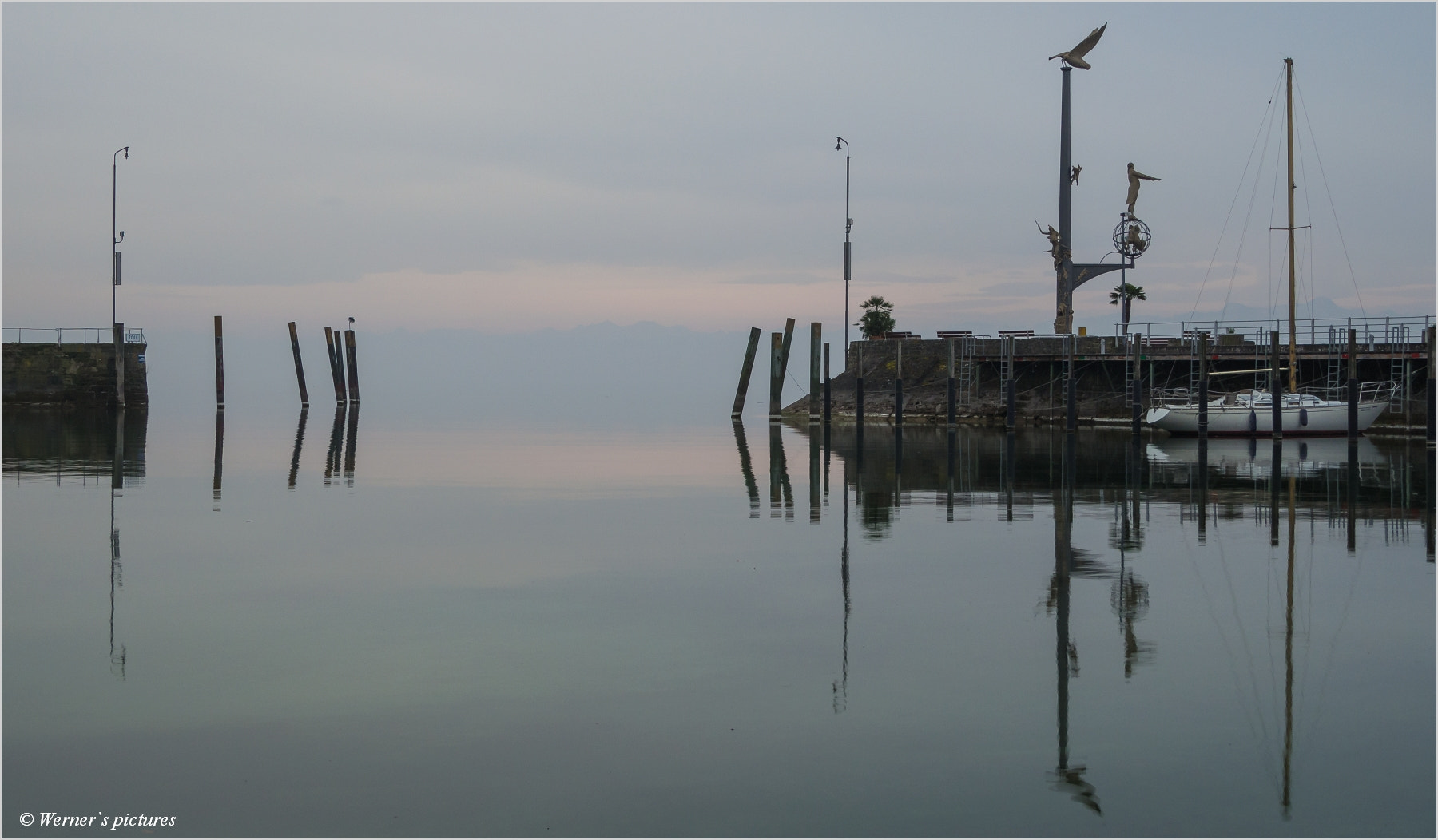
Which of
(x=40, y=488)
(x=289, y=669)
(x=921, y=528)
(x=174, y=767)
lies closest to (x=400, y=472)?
(x=40, y=488)

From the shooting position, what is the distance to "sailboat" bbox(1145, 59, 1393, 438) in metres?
46.0

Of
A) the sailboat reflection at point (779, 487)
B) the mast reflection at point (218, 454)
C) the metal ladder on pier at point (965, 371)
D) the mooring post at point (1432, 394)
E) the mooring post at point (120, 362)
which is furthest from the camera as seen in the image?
the mooring post at point (120, 362)

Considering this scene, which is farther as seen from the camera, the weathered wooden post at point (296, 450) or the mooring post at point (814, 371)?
Answer: the mooring post at point (814, 371)

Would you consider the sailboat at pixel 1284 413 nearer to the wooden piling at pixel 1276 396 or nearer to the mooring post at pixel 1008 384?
the wooden piling at pixel 1276 396

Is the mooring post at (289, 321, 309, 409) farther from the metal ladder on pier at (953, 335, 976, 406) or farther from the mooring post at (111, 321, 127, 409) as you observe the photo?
the metal ladder on pier at (953, 335, 976, 406)

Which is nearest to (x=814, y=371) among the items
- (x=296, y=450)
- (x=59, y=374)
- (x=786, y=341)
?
(x=786, y=341)

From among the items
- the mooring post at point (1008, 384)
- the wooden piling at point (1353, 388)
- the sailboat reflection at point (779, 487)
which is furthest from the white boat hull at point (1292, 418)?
the sailboat reflection at point (779, 487)

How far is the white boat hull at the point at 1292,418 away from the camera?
1811 inches

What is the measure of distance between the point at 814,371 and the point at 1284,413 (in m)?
19.6

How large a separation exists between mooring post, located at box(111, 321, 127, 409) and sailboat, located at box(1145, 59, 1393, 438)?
48.2 metres

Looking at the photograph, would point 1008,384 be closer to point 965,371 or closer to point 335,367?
point 965,371

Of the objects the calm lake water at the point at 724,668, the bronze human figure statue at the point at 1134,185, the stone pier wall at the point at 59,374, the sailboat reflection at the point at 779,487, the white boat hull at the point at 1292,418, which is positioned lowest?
the calm lake water at the point at 724,668

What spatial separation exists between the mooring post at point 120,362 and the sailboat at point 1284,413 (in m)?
48.2

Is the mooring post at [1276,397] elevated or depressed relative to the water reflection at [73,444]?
elevated
